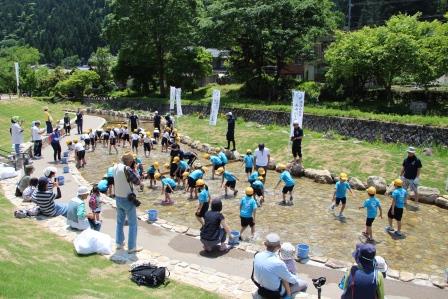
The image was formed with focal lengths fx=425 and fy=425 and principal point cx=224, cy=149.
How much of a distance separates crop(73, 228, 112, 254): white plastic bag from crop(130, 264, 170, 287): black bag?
134 centimetres

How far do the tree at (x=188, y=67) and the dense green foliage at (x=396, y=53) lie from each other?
60.7 ft

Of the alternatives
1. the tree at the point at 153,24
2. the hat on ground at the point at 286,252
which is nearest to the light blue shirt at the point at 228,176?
the hat on ground at the point at 286,252

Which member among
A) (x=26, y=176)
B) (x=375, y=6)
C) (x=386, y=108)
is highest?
(x=375, y=6)

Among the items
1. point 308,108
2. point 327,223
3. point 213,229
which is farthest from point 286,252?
point 308,108

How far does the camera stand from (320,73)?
45.0 m

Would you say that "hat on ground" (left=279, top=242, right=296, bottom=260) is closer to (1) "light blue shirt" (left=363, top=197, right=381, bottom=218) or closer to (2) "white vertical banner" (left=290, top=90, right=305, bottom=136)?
(1) "light blue shirt" (left=363, top=197, right=381, bottom=218)

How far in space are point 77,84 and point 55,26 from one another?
7942cm

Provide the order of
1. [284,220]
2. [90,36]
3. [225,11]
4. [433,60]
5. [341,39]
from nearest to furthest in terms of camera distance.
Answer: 1. [284,220]
2. [433,60]
3. [341,39]
4. [225,11]
5. [90,36]

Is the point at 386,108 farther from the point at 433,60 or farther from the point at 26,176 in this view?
the point at 26,176

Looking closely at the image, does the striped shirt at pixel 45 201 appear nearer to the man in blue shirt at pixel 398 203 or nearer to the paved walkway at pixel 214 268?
the paved walkway at pixel 214 268

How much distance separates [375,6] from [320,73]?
19.2m

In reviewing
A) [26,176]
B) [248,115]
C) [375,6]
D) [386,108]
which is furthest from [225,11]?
[375,6]

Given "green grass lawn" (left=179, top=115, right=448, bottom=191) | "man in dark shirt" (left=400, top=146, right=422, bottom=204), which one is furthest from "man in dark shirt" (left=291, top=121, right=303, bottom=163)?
"man in dark shirt" (left=400, top=146, right=422, bottom=204)

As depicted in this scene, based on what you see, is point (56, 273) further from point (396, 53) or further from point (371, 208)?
point (396, 53)
